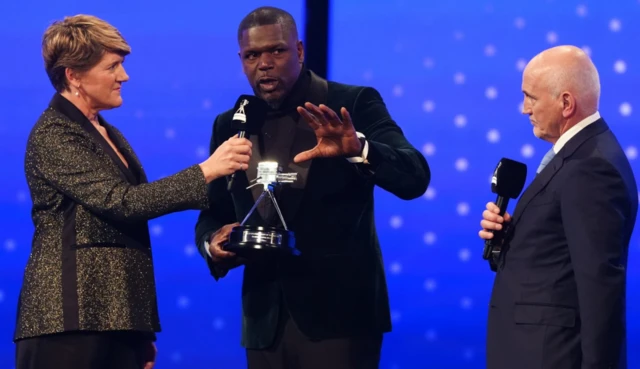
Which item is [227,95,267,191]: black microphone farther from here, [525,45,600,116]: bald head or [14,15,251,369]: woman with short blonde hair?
[525,45,600,116]: bald head

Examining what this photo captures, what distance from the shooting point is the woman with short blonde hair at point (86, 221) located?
2.36 m

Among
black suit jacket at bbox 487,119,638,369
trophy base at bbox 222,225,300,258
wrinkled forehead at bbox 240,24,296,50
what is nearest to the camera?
black suit jacket at bbox 487,119,638,369

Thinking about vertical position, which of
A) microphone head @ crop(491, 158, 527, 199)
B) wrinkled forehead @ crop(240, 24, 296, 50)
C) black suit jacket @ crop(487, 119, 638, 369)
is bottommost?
black suit jacket @ crop(487, 119, 638, 369)

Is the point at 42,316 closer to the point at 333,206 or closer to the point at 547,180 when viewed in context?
the point at 333,206

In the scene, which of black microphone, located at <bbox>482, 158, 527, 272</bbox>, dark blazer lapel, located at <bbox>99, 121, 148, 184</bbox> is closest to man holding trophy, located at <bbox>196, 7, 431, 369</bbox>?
dark blazer lapel, located at <bbox>99, 121, 148, 184</bbox>

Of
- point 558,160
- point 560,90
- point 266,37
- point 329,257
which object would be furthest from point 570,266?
point 266,37

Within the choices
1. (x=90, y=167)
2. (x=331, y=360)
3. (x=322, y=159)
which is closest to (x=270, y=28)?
(x=322, y=159)

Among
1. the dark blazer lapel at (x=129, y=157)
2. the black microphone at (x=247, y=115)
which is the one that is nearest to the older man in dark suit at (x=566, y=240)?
the black microphone at (x=247, y=115)

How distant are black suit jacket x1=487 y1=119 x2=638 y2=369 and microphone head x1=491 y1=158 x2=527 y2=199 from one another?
42 millimetres

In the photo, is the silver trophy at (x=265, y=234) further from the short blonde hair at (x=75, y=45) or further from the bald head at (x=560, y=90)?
the bald head at (x=560, y=90)

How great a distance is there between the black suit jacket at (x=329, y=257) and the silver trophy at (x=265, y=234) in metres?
0.17

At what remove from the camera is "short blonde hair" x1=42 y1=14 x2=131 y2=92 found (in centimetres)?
247

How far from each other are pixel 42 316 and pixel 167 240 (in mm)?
1648

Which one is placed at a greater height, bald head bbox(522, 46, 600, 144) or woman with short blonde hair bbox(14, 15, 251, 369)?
bald head bbox(522, 46, 600, 144)
